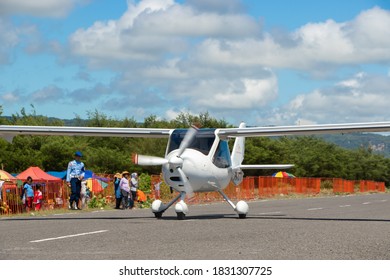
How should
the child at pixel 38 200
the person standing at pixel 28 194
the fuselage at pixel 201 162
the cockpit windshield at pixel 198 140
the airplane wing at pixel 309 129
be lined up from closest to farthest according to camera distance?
the fuselage at pixel 201 162 < the cockpit windshield at pixel 198 140 < the airplane wing at pixel 309 129 < the person standing at pixel 28 194 < the child at pixel 38 200

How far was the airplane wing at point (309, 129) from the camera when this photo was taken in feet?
68.5

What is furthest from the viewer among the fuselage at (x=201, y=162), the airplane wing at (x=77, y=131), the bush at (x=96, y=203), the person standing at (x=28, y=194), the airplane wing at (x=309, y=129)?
the bush at (x=96, y=203)

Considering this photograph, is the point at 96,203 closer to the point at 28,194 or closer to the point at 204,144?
the point at 28,194

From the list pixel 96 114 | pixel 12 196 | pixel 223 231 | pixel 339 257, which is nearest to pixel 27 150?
pixel 96 114

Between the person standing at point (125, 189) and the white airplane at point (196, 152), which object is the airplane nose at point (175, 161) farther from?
the person standing at point (125, 189)

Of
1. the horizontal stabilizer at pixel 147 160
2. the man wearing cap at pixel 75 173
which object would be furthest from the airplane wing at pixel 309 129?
the man wearing cap at pixel 75 173

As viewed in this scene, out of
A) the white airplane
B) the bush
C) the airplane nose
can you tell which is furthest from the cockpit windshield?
the bush

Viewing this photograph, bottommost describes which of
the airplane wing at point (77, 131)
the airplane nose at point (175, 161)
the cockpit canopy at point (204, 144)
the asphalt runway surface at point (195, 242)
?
the asphalt runway surface at point (195, 242)

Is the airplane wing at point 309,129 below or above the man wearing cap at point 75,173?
above

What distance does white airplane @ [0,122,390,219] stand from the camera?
65.5 feet

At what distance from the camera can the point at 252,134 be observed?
22922 millimetres

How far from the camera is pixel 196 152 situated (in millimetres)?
20469
